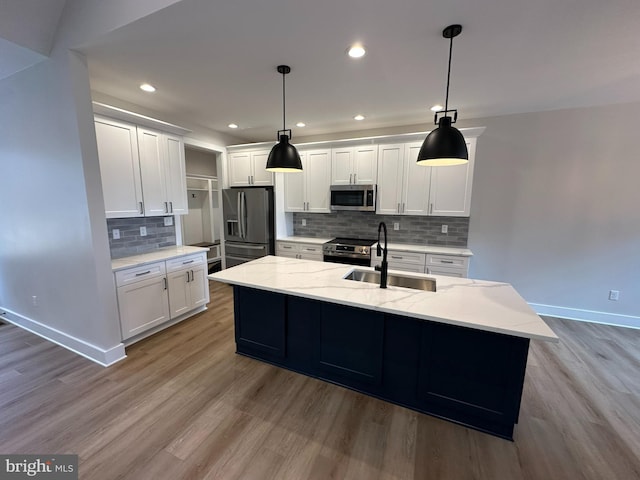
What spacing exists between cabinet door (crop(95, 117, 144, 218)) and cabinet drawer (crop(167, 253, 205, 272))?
66 cm

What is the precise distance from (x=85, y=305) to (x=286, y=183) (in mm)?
3131

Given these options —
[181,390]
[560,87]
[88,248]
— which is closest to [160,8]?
[88,248]

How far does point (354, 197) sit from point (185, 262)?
8.34ft

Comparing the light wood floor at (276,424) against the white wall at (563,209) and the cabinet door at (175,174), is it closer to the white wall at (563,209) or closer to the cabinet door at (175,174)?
the white wall at (563,209)

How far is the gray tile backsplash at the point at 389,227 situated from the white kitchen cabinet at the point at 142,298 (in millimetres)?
2528

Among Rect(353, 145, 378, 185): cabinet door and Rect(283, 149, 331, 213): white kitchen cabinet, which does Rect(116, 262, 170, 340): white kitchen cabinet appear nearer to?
Rect(283, 149, 331, 213): white kitchen cabinet

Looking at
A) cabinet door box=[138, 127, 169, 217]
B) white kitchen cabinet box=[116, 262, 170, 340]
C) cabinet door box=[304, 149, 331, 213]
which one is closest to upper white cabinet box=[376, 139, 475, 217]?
cabinet door box=[304, 149, 331, 213]

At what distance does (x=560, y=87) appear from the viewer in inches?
103

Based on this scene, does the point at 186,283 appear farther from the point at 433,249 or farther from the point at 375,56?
the point at 433,249

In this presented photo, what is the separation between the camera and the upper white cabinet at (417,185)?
351cm

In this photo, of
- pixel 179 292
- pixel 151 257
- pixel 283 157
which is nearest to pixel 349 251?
pixel 283 157

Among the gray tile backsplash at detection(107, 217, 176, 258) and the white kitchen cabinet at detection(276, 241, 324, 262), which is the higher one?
the gray tile backsplash at detection(107, 217, 176, 258)

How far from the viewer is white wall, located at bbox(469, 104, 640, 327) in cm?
314

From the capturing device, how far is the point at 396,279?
2.43 metres
